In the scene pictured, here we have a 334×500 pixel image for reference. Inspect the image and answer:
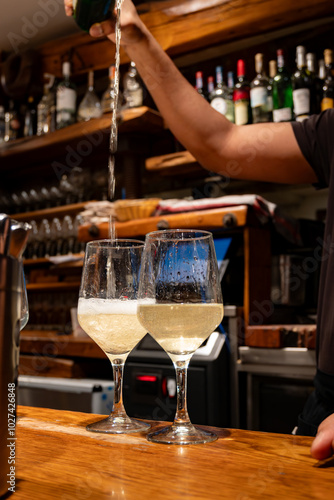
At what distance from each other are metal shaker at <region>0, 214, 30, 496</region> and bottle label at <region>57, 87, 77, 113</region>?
3256 millimetres

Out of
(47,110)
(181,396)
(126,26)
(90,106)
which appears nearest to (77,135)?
(90,106)

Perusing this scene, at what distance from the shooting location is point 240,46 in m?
3.06

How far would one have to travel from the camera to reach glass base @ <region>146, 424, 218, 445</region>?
A: 0.59 meters

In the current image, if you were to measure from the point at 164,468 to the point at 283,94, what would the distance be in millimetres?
2323

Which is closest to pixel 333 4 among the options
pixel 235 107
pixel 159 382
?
pixel 235 107

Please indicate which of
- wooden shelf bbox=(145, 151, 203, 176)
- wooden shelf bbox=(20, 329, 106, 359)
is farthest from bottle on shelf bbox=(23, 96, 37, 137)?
wooden shelf bbox=(20, 329, 106, 359)

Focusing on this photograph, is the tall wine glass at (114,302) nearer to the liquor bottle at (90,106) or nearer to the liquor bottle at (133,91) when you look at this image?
the liquor bottle at (133,91)

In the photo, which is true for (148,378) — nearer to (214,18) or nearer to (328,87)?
(328,87)

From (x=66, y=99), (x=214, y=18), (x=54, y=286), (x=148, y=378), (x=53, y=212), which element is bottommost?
(x=148, y=378)

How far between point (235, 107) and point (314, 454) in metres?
2.30

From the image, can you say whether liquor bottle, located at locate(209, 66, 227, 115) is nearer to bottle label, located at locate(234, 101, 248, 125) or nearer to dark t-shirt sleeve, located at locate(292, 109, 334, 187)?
bottle label, located at locate(234, 101, 248, 125)

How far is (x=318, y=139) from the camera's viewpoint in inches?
55.1

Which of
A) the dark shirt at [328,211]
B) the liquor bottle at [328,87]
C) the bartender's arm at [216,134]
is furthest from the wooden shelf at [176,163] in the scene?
the dark shirt at [328,211]

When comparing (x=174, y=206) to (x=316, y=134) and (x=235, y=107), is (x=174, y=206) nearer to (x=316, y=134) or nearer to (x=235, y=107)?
(x=235, y=107)
